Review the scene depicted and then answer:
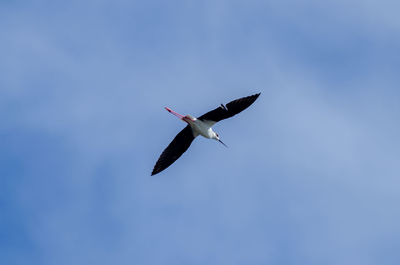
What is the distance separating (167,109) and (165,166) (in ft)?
10.8

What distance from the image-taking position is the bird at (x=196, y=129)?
3534 centimetres

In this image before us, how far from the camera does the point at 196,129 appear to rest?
123 ft

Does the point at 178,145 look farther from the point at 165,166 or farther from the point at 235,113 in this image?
the point at 235,113

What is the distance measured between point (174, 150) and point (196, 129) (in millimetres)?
1730

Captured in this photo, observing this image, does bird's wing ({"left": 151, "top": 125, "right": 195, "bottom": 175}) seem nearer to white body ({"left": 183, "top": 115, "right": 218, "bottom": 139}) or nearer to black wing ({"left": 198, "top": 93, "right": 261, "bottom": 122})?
white body ({"left": 183, "top": 115, "right": 218, "bottom": 139})

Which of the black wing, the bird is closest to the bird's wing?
the bird

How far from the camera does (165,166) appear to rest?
3788cm

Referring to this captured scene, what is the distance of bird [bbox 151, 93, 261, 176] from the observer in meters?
35.3

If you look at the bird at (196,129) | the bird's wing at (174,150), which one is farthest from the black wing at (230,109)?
the bird's wing at (174,150)

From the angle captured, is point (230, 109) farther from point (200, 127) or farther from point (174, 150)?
point (174, 150)

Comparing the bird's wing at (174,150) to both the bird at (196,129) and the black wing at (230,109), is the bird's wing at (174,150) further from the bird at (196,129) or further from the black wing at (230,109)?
the black wing at (230,109)

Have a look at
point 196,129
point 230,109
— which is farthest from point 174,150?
point 230,109

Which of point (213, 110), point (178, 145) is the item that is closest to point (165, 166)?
point (178, 145)

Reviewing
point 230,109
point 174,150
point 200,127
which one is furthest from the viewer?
point 174,150
